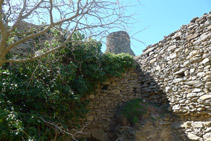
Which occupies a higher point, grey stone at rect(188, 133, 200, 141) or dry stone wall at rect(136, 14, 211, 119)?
dry stone wall at rect(136, 14, 211, 119)

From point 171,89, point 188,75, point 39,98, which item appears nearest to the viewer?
point 39,98

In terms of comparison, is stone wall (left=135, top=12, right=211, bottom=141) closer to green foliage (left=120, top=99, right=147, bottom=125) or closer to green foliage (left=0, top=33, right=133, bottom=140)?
green foliage (left=120, top=99, right=147, bottom=125)

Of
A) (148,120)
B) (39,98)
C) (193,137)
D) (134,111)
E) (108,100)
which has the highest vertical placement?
(108,100)

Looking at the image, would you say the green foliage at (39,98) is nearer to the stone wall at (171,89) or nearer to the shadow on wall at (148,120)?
the stone wall at (171,89)

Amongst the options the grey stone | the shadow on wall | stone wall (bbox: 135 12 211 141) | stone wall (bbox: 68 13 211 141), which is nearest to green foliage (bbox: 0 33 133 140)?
stone wall (bbox: 68 13 211 141)

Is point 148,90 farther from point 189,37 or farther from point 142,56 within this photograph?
point 189,37

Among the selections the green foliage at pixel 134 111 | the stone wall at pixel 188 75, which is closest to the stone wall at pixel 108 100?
the green foliage at pixel 134 111

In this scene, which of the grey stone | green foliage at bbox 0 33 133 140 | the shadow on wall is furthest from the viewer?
the shadow on wall

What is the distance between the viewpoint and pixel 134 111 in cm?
554

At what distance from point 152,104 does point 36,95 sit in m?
3.77

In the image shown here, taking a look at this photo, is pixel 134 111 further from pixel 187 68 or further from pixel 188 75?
pixel 187 68

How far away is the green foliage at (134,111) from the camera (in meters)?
5.39

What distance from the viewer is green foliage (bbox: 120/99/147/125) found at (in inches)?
212

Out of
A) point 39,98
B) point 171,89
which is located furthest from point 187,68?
point 39,98
